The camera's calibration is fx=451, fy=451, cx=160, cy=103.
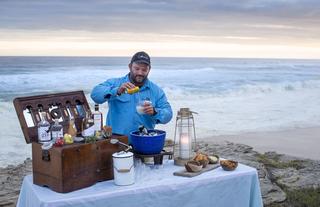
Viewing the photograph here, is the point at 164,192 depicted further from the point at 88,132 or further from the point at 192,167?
the point at 88,132

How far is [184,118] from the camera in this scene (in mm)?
3344

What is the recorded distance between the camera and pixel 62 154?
264cm

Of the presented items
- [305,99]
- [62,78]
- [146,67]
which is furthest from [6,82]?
[146,67]

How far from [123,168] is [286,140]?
880 cm

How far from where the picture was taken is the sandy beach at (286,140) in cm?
973

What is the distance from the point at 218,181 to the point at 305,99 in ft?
61.5

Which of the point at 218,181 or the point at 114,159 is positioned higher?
the point at 114,159

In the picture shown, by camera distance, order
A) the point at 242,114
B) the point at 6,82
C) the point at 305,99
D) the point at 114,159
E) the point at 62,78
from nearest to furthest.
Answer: the point at 114,159
the point at 242,114
the point at 305,99
the point at 6,82
the point at 62,78

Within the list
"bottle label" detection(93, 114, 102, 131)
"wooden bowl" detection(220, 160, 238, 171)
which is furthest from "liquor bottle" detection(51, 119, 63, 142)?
"wooden bowl" detection(220, 160, 238, 171)

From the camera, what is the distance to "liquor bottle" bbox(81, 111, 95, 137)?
2.96 meters

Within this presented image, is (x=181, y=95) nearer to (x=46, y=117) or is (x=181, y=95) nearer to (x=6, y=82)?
(x=6, y=82)

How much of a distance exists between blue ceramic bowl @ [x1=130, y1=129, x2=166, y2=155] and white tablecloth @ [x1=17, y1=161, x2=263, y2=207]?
0.12m

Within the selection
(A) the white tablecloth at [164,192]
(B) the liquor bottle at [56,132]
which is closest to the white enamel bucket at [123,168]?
(A) the white tablecloth at [164,192]

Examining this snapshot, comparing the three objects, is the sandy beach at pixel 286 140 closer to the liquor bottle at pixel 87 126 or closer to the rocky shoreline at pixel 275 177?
the rocky shoreline at pixel 275 177
